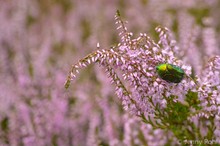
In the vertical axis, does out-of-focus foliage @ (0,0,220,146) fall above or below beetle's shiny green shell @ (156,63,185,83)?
above

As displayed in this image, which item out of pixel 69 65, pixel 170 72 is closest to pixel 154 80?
pixel 170 72

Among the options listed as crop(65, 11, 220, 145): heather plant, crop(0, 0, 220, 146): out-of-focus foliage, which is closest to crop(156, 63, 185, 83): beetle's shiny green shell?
crop(65, 11, 220, 145): heather plant

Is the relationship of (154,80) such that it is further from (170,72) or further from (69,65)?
(69,65)

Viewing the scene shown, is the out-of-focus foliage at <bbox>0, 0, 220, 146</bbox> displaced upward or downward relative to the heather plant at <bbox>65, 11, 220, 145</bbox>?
upward

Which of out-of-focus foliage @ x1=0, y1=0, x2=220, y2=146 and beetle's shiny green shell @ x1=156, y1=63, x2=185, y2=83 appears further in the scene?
out-of-focus foliage @ x1=0, y1=0, x2=220, y2=146

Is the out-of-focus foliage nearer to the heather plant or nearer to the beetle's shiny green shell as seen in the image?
the heather plant

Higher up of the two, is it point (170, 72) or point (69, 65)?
point (69, 65)

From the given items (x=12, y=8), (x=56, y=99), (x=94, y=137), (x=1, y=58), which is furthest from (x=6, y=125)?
(x=12, y=8)
